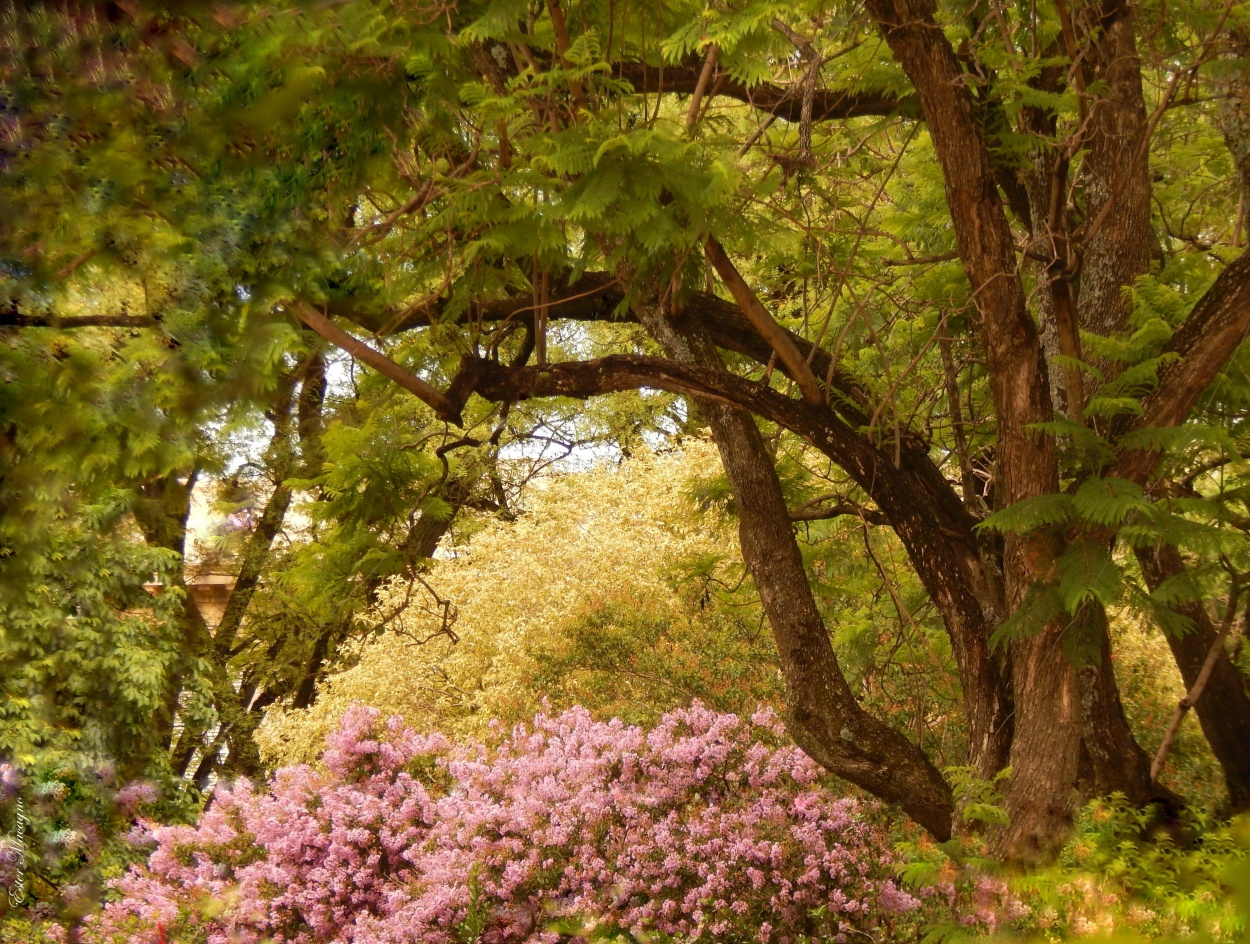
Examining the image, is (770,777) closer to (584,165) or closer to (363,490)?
(363,490)

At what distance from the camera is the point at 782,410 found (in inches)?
176

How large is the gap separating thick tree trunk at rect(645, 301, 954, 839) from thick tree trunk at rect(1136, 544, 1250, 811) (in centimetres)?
140

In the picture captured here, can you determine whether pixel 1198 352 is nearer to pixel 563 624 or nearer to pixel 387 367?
pixel 387 367

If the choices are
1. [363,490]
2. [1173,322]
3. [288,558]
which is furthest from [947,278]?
[288,558]

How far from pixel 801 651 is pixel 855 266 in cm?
196

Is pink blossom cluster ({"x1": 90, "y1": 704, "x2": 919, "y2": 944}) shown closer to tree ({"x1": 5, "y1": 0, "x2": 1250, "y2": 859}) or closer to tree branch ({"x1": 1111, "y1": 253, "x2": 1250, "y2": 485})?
tree ({"x1": 5, "y1": 0, "x2": 1250, "y2": 859})

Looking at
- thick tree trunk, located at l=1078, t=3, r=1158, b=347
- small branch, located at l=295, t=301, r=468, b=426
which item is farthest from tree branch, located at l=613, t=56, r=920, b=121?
small branch, located at l=295, t=301, r=468, b=426

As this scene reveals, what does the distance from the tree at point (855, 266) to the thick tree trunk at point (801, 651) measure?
0.01 metres

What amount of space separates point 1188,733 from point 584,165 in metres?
5.53

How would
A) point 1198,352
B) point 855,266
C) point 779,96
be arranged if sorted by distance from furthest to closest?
point 855,266
point 779,96
point 1198,352

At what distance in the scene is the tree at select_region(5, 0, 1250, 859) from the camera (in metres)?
1.84

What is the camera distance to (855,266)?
542 cm

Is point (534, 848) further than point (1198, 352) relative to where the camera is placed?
Yes

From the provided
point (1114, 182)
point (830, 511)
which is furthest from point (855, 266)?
point (1114, 182)
